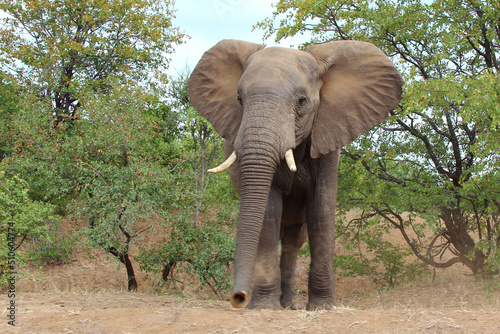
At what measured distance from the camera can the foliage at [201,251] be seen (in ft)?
30.8

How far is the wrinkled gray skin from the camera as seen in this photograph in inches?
203

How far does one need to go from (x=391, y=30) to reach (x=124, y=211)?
247 inches

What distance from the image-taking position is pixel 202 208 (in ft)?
33.5

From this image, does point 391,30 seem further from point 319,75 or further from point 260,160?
point 260,160

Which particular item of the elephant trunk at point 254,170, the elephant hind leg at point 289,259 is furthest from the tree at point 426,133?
the elephant trunk at point 254,170

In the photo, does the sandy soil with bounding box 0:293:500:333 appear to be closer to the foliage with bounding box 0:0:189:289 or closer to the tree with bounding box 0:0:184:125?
the foliage with bounding box 0:0:189:289

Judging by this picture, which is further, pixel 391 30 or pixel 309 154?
pixel 391 30

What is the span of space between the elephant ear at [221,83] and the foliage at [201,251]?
10.4ft

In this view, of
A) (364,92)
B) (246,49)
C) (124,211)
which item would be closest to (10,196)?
(124,211)

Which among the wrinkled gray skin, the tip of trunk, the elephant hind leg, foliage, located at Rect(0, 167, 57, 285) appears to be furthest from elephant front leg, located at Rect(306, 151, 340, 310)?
foliage, located at Rect(0, 167, 57, 285)

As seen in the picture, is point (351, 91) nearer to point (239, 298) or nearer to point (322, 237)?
point (322, 237)

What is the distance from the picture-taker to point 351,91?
6.32 m

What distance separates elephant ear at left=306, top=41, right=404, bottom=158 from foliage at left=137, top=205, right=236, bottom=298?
3.97 metres

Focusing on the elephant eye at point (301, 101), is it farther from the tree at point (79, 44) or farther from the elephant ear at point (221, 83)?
the tree at point (79, 44)
